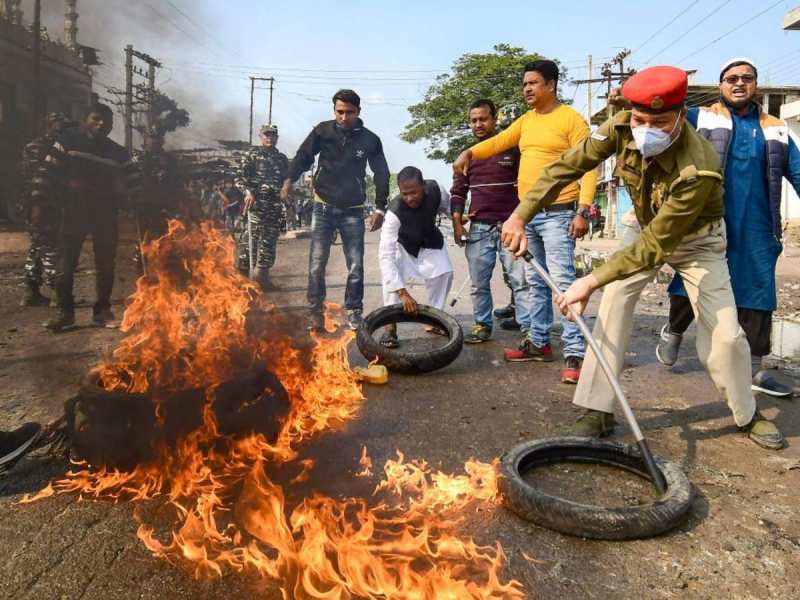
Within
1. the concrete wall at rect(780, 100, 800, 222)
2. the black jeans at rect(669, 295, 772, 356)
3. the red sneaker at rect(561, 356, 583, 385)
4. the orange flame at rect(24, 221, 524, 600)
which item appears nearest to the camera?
the orange flame at rect(24, 221, 524, 600)

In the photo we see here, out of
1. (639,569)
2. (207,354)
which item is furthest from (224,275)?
(639,569)

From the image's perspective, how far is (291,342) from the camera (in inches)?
162

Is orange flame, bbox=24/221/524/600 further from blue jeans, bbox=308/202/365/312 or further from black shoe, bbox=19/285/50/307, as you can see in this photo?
blue jeans, bbox=308/202/365/312

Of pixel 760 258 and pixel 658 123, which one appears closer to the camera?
pixel 658 123

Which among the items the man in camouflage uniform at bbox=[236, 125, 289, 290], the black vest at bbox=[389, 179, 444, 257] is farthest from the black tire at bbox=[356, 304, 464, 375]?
the man in camouflage uniform at bbox=[236, 125, 289, 290]

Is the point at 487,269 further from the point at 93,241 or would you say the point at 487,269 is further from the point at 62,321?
the point at 62,321

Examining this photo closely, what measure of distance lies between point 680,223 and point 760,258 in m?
1.34

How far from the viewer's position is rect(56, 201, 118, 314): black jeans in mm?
3986

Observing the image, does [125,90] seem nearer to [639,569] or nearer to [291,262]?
[639,569]

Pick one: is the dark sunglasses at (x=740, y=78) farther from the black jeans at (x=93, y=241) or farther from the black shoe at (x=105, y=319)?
the black shoe at (x=105, y=319)

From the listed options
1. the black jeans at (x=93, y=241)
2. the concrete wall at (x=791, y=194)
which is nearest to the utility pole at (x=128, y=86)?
the black jeans at (x=93, y=241)

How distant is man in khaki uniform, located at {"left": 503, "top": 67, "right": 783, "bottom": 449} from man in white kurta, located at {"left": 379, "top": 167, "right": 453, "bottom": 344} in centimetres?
209

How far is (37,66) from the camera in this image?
332 centimetres

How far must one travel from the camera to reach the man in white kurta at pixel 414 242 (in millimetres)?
5566
